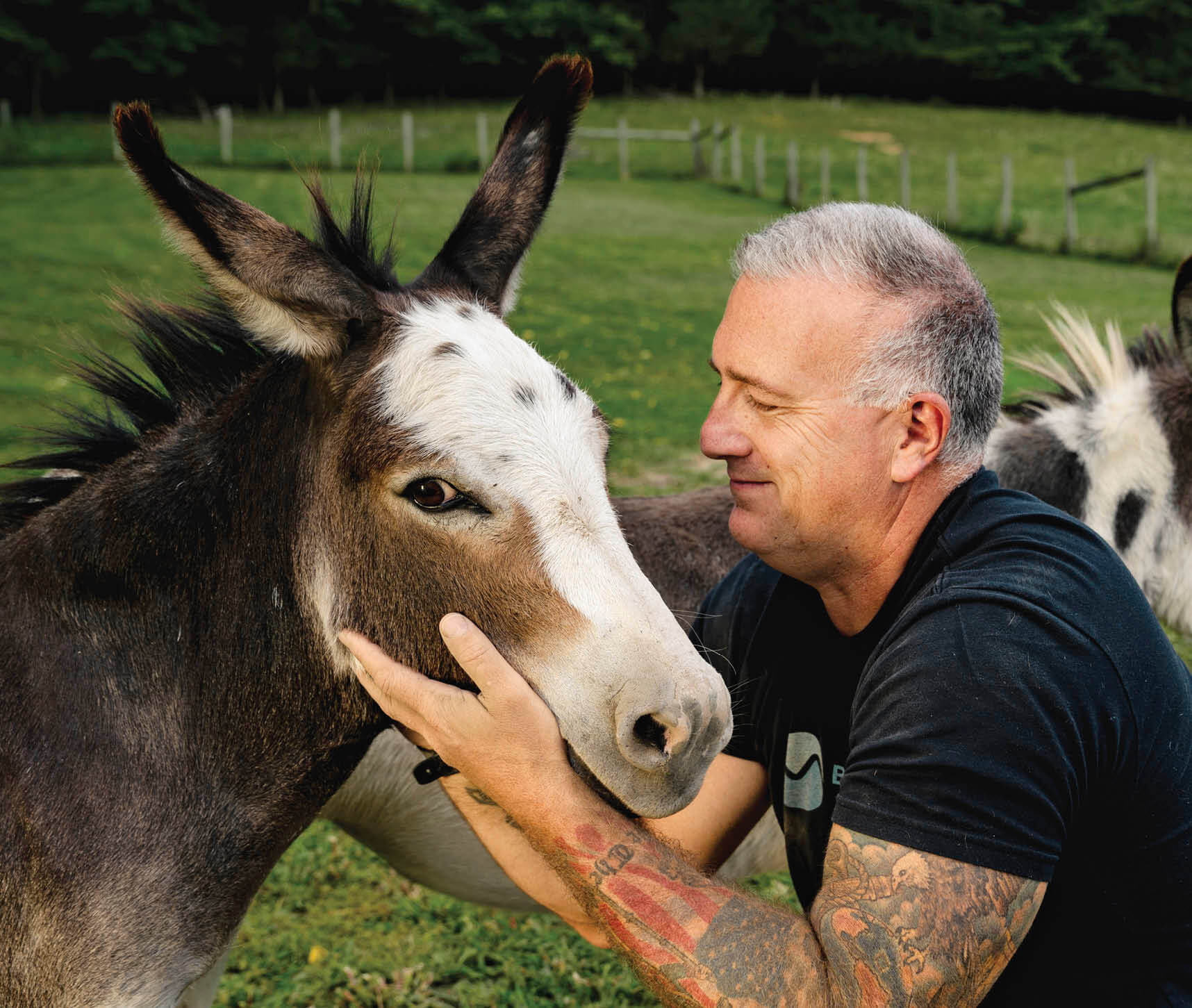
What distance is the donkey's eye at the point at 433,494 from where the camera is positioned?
1971 mm

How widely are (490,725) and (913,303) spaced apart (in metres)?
1.15

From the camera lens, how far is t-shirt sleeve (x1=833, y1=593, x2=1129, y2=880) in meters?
1.62

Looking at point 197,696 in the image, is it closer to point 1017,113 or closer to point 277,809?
point 277,809

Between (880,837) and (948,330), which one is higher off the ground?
(948,330)

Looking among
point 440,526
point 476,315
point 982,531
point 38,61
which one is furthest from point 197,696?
point 38,61

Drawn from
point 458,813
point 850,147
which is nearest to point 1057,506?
point 458,813

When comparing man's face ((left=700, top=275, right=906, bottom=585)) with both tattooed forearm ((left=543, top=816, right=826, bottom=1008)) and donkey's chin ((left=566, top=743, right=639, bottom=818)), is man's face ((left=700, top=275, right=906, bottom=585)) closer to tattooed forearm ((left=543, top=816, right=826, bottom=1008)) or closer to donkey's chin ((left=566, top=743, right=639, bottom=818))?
donkey's chin ((left=566, top=743, right=639, bottom=818))

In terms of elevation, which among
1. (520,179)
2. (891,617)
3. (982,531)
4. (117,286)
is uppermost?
(520,179)

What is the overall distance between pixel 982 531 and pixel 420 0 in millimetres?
55664

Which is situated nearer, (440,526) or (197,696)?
(440,526)

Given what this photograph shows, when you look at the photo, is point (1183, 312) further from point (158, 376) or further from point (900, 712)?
point (158, 376)

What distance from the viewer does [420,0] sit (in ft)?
167

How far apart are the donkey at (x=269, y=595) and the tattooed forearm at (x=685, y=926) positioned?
Answer: 11 centimetres

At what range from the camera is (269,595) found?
2207 mm
